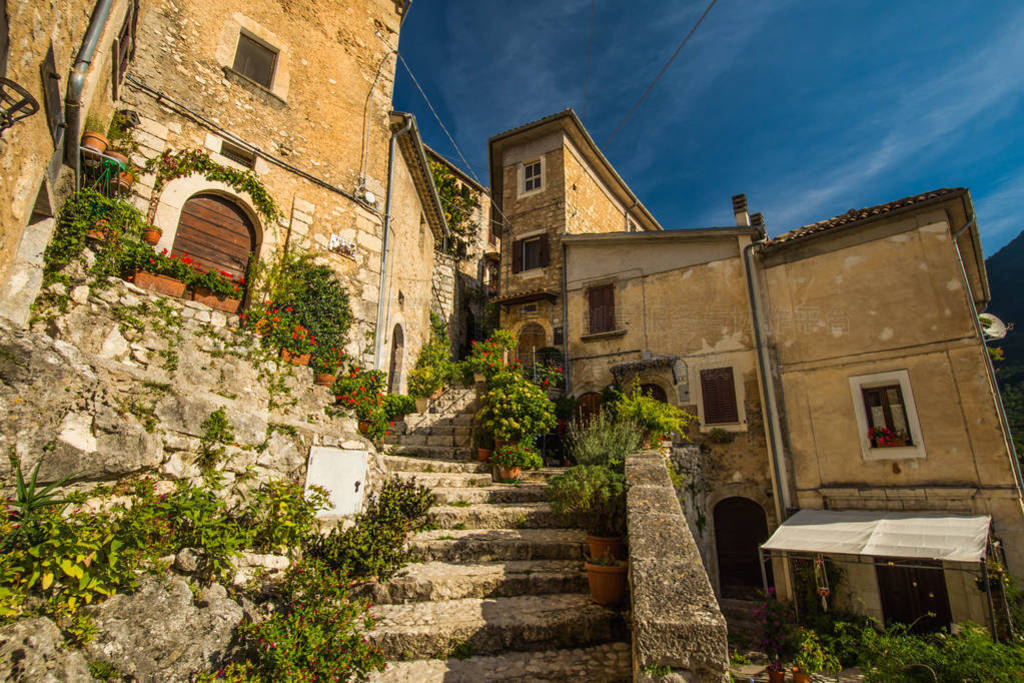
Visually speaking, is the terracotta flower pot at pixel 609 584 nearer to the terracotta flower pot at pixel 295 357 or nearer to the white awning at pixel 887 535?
the terracotta flower pot at pixel 295 357

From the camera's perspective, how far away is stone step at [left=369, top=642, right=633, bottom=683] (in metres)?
3.21

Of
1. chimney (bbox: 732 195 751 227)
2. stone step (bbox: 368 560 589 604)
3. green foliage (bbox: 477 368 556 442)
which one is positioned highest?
chimney (bbox: 732 195 751 227)

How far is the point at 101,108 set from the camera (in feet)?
19.4

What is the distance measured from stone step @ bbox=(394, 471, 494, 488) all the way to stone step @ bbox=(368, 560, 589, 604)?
181 cm

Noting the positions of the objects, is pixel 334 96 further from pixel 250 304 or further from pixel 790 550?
pixel 790 550

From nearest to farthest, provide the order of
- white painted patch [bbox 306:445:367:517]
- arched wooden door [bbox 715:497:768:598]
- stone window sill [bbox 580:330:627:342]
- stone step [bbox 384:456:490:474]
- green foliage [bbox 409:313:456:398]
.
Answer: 1. white painted patch [bbox 306:445:367:517]
2. stone step [bbox 384:456:490:474]
3. arched wooden door [bbox 715:497:768:598]
4. green foliage [bbox 409:313:456:398]
5. stone window sill [bbox 580:330:627:342]

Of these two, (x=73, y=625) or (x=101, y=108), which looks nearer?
(x=73, y=625)

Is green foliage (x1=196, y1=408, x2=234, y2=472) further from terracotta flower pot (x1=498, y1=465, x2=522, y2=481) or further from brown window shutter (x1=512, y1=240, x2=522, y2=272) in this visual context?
brown window shutter (x1=512, y1=240, x2=522, y2=272)

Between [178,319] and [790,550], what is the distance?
33.6 ft

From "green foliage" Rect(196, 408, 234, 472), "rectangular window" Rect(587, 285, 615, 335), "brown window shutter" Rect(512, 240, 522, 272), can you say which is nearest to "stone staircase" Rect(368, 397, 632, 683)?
"green foliage" Rect(196, 408, 234, 472)

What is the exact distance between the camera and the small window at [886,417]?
9539 millimetres

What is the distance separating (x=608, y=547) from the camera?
4.21 meters

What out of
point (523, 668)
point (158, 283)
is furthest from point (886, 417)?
point (158, 283)

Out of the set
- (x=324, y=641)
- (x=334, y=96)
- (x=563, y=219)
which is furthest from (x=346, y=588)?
(x=563, y=219)
